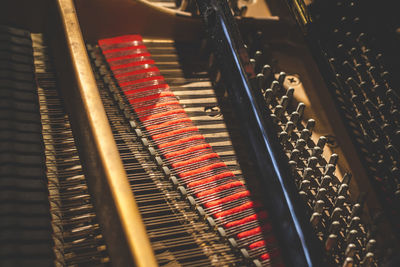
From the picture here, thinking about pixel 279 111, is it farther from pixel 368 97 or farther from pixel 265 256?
pixel 265 256

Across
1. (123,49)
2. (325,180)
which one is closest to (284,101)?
(325,180)

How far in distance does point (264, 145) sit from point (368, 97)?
1017mm

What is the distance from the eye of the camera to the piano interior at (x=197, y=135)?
1.75 meters

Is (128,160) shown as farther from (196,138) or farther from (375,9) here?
(375,9)

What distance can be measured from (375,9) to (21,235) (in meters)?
2.60

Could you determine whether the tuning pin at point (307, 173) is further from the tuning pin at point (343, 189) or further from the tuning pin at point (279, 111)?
the tuning pin at point (279, 111)

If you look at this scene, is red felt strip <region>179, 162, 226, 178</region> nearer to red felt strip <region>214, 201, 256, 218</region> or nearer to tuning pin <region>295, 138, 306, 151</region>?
red felt strip <region>214, 201, 256, 218</region>

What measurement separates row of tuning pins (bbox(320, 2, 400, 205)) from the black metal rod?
0.69 metres

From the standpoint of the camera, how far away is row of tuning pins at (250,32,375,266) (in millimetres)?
2047

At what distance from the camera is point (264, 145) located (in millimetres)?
2076

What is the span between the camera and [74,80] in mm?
1892

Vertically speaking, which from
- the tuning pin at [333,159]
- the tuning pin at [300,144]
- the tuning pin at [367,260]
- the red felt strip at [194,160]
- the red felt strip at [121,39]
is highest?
the red felt strip at [121,39]

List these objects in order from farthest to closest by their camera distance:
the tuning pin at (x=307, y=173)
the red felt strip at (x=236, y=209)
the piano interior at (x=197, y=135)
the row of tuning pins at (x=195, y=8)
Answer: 1. the row of tuning pins at (x=195, y=8)
2. the tuning pin at (x=307, y=173)
3. the red felt strip at (x=236, y=209)
4. the piano interior at (x=197, y=135)

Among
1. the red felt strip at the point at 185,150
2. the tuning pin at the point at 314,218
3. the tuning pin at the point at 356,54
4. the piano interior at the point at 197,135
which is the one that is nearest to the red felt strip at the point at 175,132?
the piano interior at the point at 197,135
